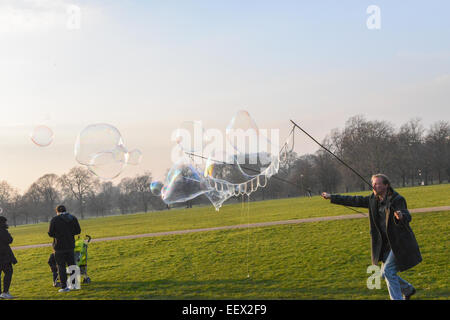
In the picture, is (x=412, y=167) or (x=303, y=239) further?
(x=412, y=167)

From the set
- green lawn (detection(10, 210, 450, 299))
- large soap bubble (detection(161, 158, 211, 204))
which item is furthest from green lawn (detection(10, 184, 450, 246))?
large soap bubble (detection(161, 158, 211, 204))

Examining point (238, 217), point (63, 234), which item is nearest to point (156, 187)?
point (63, 234)

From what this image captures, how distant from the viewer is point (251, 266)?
12297 millimetres

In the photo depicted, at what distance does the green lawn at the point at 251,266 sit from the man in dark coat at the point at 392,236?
149cm

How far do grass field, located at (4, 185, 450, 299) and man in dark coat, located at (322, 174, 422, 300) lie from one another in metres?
1.57

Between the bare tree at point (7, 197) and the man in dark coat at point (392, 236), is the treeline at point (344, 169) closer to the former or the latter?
the bare tree at point (7, 197)

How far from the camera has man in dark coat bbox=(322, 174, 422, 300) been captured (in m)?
6.32

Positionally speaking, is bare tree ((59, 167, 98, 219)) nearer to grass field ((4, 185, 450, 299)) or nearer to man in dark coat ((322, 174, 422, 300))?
grass field ((4, 185, 450, 299))
